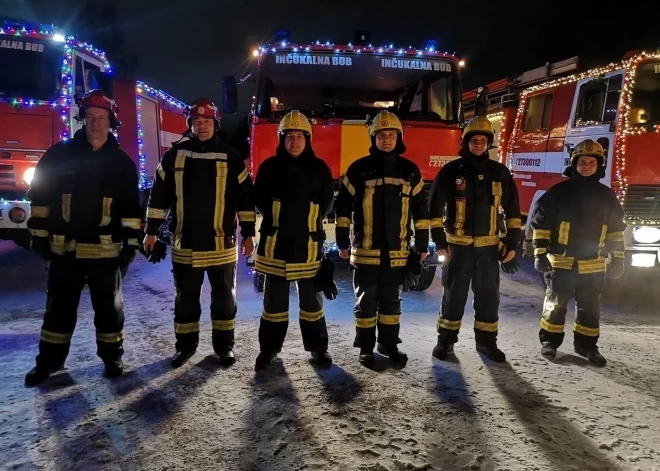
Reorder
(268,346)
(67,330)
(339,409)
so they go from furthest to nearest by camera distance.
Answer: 1. (268,346)
2. (67,330)
3. (339,409)

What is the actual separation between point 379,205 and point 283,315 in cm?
106

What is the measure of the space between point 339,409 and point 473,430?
2.55 feet

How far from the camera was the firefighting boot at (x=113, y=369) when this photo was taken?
3441 millimetres

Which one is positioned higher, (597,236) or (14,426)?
(597,236)

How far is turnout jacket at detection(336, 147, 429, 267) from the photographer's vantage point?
144 inches

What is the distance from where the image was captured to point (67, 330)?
11.2 feet

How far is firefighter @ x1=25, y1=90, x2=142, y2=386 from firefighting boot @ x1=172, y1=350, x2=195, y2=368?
15.0 inches

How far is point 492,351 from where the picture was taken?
12.8 ft

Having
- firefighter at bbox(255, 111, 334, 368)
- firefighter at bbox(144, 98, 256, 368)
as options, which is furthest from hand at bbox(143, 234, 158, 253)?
firefighter at bbox(255, 111, 334, 368)

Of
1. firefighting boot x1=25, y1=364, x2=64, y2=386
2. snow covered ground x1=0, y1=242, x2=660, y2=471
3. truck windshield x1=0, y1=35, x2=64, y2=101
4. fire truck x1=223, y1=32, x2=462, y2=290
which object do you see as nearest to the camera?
snow covered ground x1=0, y1=242, x2=660, y2=471

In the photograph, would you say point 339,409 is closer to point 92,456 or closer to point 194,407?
point 194,407

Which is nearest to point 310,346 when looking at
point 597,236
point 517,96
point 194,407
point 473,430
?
point 194,407

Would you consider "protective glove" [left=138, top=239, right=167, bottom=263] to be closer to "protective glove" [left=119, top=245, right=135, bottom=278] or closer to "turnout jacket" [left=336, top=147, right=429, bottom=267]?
"protective glove" [left=119, top=245, right=135, bottom=278]

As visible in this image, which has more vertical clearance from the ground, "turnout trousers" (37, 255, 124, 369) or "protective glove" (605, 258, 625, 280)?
"protective glove" (605, 258, 625, 280)
